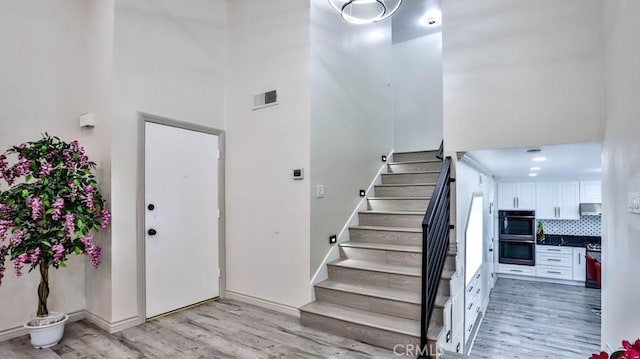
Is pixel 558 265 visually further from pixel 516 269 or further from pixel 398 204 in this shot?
pixel 398 204

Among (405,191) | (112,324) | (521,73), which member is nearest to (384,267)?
(405,191)

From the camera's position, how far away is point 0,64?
9.73 feet

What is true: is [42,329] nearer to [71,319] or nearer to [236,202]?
[71,319]

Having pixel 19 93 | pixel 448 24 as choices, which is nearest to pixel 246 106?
pixel 19 93

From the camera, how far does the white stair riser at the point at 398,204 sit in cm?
415

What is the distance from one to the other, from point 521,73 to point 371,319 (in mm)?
2616

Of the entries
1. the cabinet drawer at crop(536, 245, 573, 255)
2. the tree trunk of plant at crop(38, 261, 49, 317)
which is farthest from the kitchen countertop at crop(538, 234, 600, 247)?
the tree trunk of plant at crop(38, 261, 49, 317)

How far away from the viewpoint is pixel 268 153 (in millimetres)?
3838

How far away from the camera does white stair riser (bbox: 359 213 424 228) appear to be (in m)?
3.92

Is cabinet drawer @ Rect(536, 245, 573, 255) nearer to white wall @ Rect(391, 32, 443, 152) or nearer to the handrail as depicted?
white wall @ Rect(391, 32, 443, 152)

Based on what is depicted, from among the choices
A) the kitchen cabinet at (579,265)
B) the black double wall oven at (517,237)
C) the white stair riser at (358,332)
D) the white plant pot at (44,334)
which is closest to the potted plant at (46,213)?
the white plant pot at (44,334)

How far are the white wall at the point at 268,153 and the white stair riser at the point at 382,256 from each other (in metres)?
0.63

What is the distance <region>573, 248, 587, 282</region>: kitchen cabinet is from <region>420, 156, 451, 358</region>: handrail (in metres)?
5.52

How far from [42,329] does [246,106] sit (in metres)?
2.86
